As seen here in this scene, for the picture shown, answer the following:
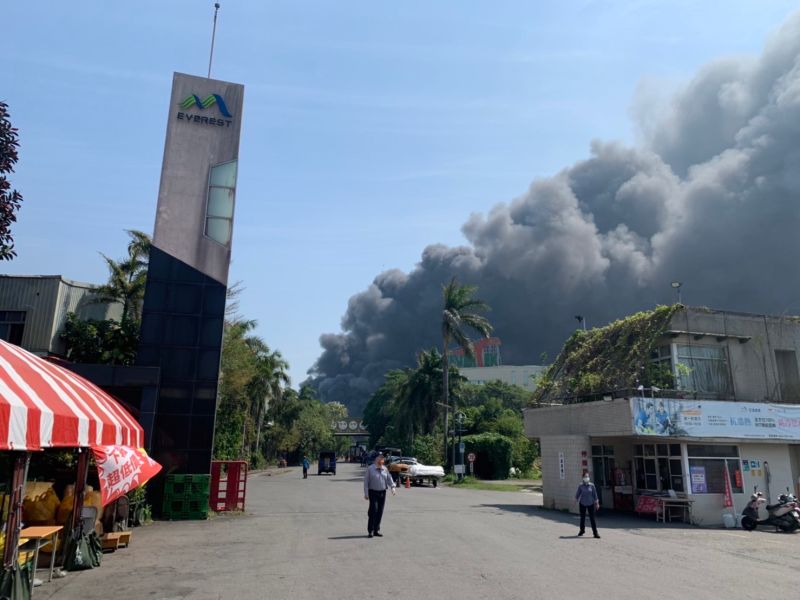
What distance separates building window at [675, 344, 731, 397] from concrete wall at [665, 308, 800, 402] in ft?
0.74

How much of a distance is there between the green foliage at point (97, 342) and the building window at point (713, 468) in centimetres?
2226

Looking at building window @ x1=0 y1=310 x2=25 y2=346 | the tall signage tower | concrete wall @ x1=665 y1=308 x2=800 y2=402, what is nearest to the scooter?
concrete wall @ x1=665 y1=308 x2=800 y2=402

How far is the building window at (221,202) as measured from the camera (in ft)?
66.7

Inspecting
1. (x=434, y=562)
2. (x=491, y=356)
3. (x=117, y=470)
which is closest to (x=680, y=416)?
(x=434, y=562)

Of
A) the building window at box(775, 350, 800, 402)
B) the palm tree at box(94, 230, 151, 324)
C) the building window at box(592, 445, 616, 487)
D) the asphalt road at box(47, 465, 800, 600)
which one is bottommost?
the asphalt road at box(47, 465, 800, 600)

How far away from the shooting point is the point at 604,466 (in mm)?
22656

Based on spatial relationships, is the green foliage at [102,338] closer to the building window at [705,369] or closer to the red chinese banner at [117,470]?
the red chinese banner at [117,470]

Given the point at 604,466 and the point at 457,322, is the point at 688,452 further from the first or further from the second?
the point at 457,322

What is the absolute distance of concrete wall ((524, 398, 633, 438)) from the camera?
737 inches

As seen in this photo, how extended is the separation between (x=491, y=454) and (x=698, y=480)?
28.3 m

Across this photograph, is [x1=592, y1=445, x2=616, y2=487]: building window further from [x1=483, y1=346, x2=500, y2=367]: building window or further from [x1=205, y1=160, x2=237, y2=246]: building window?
[x1=483, y1=346, x2=500, y2=367]: building window

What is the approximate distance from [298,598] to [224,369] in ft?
88.8

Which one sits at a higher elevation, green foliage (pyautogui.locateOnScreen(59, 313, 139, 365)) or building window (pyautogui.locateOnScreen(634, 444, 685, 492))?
green foliage (pyautogui.locateOnScreen(59, 313, 139, 365))

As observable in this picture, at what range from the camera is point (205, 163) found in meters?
20.9
